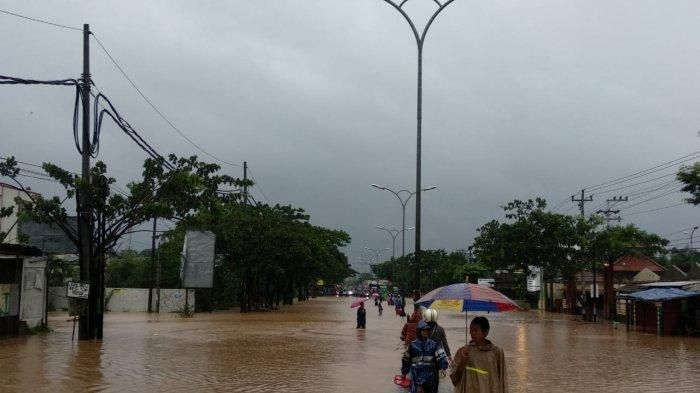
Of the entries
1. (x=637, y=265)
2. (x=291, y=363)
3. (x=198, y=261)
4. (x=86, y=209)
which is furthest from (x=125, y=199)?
(x=637, y=265)

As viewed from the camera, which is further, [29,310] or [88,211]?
[29,310]

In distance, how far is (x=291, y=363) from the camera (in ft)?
57.3

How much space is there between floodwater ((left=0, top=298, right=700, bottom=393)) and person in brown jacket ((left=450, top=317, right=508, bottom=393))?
6490mm

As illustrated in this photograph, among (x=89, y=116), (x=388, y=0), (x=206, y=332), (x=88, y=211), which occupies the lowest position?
(x=206, y=332)

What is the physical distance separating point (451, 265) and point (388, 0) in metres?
93.7

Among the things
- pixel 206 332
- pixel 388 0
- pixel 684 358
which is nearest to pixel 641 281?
pixel 684 358

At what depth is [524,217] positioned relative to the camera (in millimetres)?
47438

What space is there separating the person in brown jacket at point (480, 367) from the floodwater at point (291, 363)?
21.3 ft

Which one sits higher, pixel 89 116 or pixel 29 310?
pixel 89 116

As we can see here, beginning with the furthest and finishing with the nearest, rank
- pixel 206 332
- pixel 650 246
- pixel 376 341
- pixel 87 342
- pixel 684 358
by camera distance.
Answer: pixel 650 246 < pixel 206 332 < pixel 376 341 < pixel 87 342 < pixel 684 358

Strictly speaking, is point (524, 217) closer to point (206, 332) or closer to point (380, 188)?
point (380, 188)

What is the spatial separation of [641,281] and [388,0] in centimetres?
3559

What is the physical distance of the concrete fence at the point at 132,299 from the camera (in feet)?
164

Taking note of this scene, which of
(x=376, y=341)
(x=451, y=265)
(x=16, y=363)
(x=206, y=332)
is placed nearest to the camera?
(x=16, y=363)
